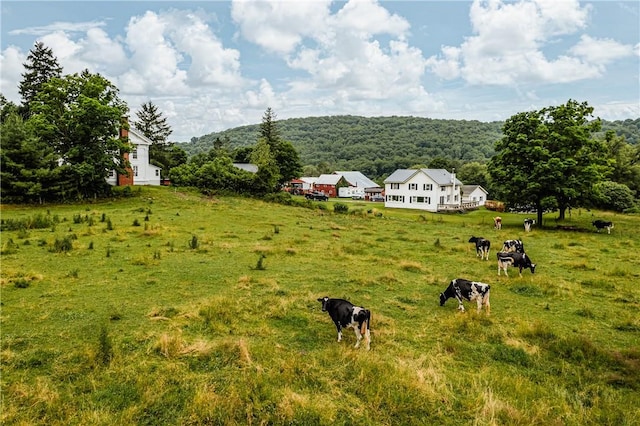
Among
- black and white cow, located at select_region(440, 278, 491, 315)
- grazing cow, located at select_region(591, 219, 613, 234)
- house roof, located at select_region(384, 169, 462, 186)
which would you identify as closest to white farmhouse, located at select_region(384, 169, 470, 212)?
house roof, located at select_region(384, 169, 462, 186)

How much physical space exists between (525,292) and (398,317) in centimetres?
596

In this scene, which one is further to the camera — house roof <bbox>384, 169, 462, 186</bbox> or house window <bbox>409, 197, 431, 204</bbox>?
house window <bbox>409, 197, 431, 204</bbox>

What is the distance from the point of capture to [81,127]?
38.2 meters

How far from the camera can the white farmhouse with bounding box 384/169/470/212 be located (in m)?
70.2

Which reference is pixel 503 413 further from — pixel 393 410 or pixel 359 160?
pixel 359 160

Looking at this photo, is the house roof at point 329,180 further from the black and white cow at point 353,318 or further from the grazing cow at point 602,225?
the black and white cow at point 353,318

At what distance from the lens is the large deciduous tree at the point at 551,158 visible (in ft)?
114

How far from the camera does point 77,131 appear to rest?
38406mm

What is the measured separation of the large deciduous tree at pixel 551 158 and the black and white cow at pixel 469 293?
27379mm

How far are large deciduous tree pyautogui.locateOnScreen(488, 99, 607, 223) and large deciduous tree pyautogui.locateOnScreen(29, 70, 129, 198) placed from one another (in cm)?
3934

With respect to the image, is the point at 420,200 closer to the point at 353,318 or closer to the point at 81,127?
the point at 81,127

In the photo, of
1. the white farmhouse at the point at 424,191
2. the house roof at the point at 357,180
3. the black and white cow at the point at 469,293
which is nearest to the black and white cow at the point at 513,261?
the black and white cow at the point at 469,293

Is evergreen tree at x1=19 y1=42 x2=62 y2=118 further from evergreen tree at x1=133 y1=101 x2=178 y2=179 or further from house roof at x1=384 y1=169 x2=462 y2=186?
house roof at x1=384 y1=169 x2=462 y2=186

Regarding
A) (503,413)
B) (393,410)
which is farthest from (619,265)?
(393,410)
